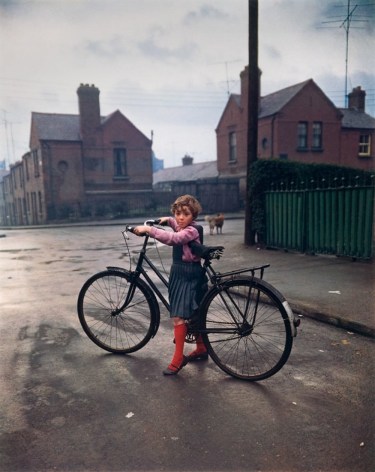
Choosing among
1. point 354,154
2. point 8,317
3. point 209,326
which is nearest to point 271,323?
point 209,326

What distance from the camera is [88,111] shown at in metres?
33.0

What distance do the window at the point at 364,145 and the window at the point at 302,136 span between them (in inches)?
245

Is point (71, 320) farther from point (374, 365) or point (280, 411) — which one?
point (374, 365)

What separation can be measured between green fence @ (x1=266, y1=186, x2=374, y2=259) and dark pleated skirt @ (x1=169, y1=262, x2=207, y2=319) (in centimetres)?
563

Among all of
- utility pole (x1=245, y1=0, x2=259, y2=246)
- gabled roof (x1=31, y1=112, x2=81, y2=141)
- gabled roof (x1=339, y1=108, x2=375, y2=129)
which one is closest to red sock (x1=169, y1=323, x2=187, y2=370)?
utility pole (x1=245, y1=0, x2=259, y2=246)

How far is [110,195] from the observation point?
33.9 m

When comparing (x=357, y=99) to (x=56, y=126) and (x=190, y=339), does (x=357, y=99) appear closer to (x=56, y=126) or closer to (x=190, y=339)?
(x=56, y=126)

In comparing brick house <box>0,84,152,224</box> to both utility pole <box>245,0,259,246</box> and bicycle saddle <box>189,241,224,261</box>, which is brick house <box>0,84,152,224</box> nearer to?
utility pole <box>245,0,259,246</box>

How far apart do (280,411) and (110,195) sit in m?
32.4

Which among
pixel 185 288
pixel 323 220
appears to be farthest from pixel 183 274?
pixel 323 220

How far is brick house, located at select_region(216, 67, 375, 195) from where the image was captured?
102ft

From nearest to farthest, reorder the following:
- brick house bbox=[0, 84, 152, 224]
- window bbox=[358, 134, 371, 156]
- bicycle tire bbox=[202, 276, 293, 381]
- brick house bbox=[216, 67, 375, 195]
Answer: bicycle tire bbox=[202, 276, 293, 381], brick house bbox=[216, 67, 375, 195], brick house bbox=[0, 84, 152, 224], window bbox=[358, 134, 371, 156]

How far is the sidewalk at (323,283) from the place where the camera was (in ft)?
15.8

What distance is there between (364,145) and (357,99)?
6449 millimetres
